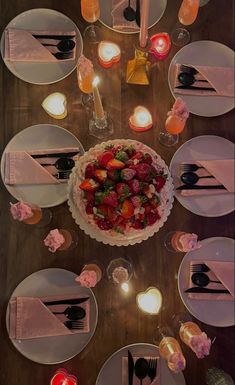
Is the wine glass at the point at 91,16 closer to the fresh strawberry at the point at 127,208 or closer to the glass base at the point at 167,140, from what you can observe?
the glass base at the point at 167,140

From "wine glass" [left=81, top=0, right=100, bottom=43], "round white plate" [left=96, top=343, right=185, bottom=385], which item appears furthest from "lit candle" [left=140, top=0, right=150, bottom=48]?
"round white plate" [left=96, top=343, right=185, bottom=385]

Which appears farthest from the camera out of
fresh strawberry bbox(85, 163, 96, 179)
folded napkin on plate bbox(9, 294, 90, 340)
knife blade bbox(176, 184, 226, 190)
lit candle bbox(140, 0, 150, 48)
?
knife blade bbox(176, 184, 226, 190)

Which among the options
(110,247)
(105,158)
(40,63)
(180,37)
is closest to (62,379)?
(110,247)

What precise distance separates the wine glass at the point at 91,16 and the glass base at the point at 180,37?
1.19 ft

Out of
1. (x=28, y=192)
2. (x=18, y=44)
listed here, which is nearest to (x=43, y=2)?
(x=18, y=44)

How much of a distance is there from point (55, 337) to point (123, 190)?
0.68 metres

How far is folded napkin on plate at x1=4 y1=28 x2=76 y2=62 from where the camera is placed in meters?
1.91

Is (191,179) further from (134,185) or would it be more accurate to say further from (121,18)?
(121,18)

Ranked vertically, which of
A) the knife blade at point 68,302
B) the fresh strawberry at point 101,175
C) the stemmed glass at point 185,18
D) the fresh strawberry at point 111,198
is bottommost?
the knife blade at point 68,302

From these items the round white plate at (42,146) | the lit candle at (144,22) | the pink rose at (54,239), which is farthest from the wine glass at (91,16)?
the pink rose at (54,239)

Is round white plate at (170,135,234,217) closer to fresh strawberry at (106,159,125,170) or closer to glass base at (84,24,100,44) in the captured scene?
fresh strawberry at (106,159,125,170)

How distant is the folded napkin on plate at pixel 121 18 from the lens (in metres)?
1.96

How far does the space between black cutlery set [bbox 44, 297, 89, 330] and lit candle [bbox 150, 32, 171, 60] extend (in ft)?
3.65

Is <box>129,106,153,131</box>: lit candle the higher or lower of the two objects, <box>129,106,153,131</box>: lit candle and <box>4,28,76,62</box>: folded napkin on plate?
the lower
